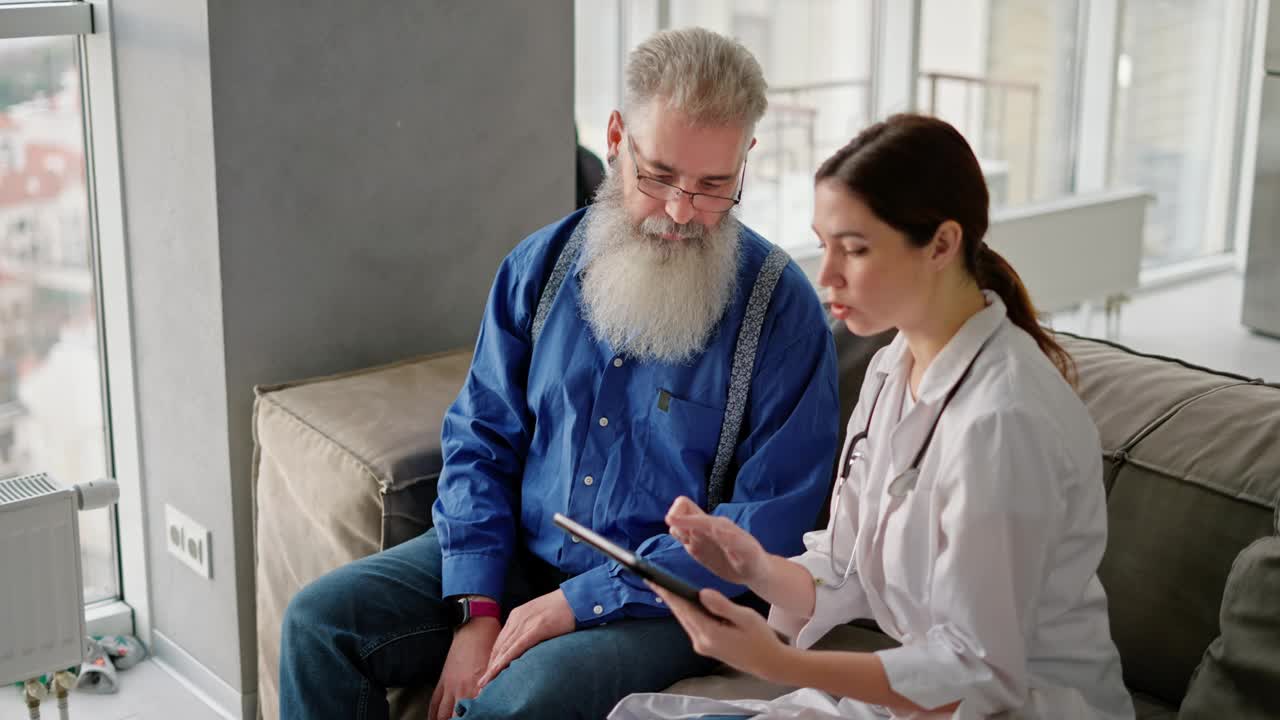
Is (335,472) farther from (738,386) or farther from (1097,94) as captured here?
(1097,94)

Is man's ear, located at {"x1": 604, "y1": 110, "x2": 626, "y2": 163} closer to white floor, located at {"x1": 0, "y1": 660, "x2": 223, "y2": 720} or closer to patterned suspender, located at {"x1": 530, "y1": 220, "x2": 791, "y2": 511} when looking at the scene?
patterned suspender, located at {"x1": 530, "y1": 220, "x2": 791, "y2": 511}

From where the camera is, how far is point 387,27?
2492 millimetres

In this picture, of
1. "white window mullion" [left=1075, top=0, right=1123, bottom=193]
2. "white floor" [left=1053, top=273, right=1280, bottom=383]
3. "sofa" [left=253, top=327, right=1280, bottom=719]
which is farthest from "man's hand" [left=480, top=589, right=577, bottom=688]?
"white window mullion" [left=1075, top=0, right=1123, bottom=193]

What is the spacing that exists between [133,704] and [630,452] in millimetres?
1299

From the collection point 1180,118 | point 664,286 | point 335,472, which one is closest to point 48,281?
point 335,472

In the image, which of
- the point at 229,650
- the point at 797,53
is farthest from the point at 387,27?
the point at 797,53

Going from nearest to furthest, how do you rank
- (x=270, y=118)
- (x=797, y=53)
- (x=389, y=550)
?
1. (x=389, y=550)
2. (x=270, y=118)
3. (x=797, y=53)

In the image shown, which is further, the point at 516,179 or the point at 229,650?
the point at 516,179

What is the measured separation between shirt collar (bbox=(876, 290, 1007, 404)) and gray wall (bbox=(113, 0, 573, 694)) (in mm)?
1378

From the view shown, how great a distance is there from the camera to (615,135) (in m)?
1.99

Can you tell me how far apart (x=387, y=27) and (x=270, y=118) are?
288 mm

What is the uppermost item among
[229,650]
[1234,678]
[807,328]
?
[807,328]

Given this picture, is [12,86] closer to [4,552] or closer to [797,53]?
[4,552]

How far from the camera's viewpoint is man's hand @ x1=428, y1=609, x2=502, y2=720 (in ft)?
6.02
